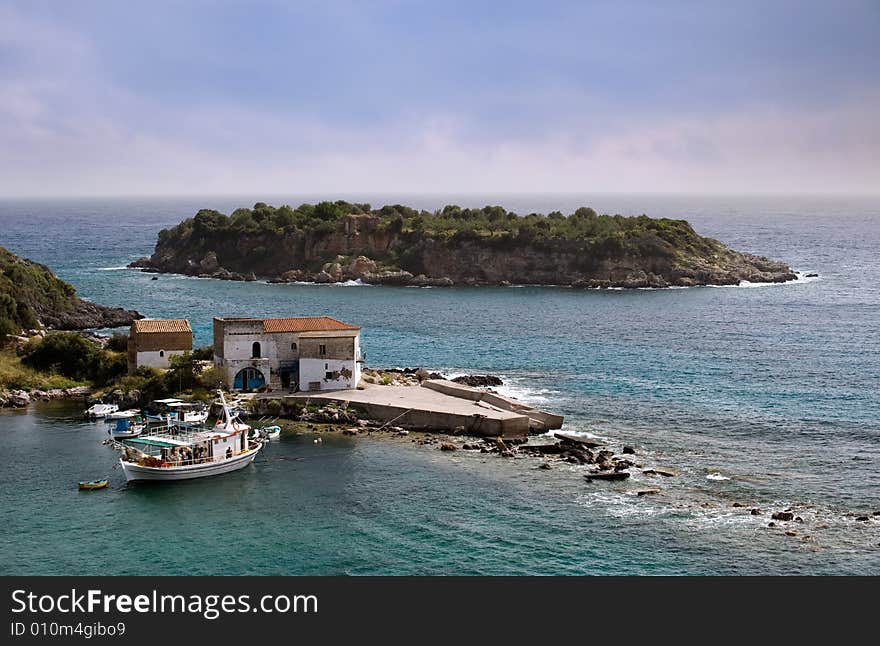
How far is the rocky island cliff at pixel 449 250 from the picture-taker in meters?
133

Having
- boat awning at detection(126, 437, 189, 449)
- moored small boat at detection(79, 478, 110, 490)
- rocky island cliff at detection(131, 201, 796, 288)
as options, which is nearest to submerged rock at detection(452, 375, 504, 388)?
boat awning at detection(126, 437, 189, 449)

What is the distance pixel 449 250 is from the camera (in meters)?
140

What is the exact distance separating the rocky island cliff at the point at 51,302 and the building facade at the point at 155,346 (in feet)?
72.1

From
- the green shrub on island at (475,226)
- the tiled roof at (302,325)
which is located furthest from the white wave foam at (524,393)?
the green shrub on island at (475,226)

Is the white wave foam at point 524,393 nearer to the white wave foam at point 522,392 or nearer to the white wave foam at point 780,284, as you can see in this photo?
the white wave foam at point 522,392

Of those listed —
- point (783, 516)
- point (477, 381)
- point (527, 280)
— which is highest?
point (527, 280)

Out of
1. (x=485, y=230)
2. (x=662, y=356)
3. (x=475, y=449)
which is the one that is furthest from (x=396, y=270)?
(x=475, y=449)

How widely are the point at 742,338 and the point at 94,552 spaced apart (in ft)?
194

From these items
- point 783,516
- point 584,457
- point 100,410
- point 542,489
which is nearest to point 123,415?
point 100,410

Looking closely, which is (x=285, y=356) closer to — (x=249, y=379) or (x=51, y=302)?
(x=249, y=379)

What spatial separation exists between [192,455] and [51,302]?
50908mm

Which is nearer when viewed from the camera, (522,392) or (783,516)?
(783,516)

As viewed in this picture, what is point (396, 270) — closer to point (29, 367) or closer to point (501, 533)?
point (29, 367)

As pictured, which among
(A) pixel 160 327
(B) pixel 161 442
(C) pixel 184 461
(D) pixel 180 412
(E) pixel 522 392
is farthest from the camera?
(A) pixel 160 327
